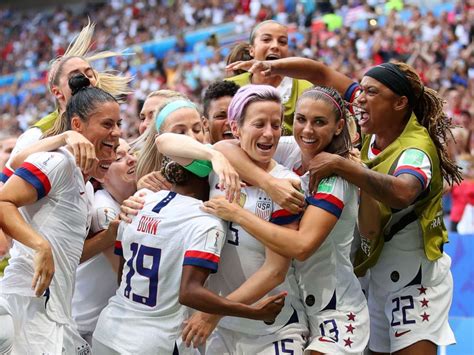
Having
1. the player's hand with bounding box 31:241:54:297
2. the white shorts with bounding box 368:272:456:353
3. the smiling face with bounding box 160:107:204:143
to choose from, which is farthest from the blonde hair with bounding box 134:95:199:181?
the white shorts with bounding box 368:272:456:353

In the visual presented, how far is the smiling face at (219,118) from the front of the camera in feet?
16.7

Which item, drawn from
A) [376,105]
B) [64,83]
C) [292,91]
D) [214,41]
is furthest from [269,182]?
[214,41]

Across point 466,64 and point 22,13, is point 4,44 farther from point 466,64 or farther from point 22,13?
point 466,64

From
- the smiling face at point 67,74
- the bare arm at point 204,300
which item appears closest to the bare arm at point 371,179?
the bare arm at point 204,300

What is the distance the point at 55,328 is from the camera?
4.21m

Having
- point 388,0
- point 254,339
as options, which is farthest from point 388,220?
point 388,0

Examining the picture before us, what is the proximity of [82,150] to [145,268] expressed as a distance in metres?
0.65

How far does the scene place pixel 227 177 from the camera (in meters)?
3.90

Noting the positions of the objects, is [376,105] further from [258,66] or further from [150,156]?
[150,156]

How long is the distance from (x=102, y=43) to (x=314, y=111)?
23566 millimetres

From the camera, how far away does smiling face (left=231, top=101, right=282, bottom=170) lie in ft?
13.8

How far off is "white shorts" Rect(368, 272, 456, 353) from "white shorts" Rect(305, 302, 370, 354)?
484 mm

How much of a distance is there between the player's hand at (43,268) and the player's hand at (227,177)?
0.88 m

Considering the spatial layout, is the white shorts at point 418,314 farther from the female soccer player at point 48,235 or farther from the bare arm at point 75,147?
the bare arm at point 75,147
